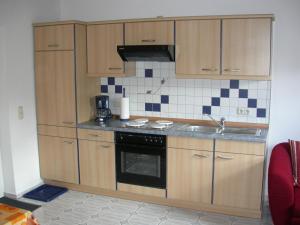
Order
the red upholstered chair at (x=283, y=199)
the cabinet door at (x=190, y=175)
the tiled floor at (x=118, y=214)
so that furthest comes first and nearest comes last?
1. the cabinet door at (x=190, y=175)
2. the tiled floor at (x=118, y=214)
3. the red upholstered chair at (x=283, y=199)

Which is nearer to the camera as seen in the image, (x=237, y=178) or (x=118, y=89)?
(x=237, y=178)

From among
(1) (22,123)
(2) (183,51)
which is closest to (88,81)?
(1) (22,123)

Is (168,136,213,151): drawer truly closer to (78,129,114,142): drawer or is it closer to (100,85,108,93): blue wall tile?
(78,129,114,142): drawer

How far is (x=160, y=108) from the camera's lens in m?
4.11

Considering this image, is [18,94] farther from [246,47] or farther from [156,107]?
[246,47]

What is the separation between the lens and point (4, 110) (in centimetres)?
375

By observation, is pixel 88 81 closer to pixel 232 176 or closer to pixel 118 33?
pixel 118 33

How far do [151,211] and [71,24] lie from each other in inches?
90.2

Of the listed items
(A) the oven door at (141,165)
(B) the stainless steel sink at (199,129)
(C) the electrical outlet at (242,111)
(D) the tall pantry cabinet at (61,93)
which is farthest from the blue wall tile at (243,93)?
(D) the tall pantry cabinet at (61,93)

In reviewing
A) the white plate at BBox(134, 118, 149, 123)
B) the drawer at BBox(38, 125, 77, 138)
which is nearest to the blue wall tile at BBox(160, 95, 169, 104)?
the white plate at BBox(134, 118, 149, 123)

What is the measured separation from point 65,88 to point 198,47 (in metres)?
1.63

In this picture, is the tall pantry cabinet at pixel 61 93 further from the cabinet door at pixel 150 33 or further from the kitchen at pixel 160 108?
the cabinet door at pixel 150 33

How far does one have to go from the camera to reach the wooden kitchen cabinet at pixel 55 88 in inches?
153

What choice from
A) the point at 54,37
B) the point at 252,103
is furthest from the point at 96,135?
the point at 252,103
